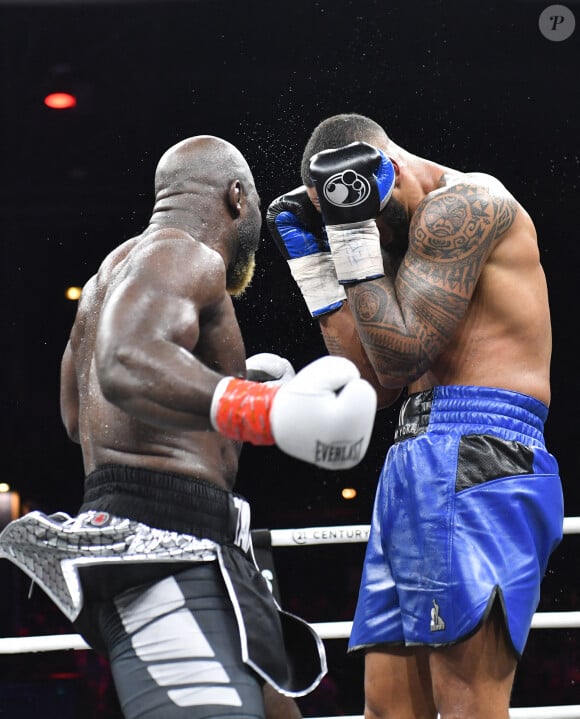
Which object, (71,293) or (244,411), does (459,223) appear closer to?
(244,411)

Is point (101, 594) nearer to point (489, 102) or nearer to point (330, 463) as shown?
point (330, 463)

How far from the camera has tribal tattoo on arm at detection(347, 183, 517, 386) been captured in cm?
180

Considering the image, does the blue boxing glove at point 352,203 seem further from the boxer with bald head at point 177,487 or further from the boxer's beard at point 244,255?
the boxer with bald head at point 177,487

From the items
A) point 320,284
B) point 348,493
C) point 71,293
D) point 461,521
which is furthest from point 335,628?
point 71,293

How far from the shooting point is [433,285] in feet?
5.91

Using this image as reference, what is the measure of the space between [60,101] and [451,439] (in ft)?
13.3

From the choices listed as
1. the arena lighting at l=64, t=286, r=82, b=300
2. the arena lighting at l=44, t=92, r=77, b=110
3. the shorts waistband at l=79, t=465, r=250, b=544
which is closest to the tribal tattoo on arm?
the shorts waistband at l=79, t=465, r=250, b=544

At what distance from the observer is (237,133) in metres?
4.89

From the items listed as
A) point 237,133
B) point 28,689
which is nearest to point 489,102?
point 237,133

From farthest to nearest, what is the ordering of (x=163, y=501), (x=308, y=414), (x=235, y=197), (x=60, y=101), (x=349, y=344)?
1. (x=60, y=101)
2. (x=349, y=344)
3. (x=235, y=197)
4. (x=163, y=501)
5. (x=308, y=414)

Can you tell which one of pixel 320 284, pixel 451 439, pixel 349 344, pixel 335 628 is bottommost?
pixel 335 628

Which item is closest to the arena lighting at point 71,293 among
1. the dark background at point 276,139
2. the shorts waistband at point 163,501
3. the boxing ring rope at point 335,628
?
the dark background at point 276,139

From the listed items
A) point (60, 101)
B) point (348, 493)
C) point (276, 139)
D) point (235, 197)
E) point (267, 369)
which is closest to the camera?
point (235, 197)

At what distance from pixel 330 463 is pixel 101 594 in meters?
0.43
